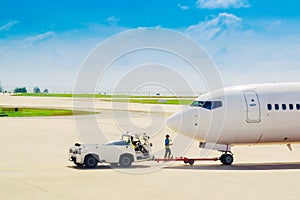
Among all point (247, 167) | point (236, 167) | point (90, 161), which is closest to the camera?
point (90, 161)

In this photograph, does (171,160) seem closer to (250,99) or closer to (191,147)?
(250,99)

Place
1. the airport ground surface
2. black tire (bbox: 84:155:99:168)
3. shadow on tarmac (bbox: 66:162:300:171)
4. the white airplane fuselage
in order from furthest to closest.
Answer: the white airplane fuselage < shadow on tarmac (bbox: 66:162:300:171) < black tire (bbox: 84:155:99:168) < the airport ground surface

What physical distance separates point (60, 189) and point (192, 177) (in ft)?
22.2

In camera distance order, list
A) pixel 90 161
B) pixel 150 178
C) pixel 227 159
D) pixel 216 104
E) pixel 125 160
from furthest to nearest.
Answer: pixel 227 159
pixel 216 104
pixel 125 160
pixel 90 161
pixel 150 178

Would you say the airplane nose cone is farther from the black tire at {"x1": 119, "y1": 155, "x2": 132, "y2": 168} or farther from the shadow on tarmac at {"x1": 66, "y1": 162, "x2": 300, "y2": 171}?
the black tire at {"x1": 119, "y1": 155, "x2": 132, "y2": 168}

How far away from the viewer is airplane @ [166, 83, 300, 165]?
29062 millimetres

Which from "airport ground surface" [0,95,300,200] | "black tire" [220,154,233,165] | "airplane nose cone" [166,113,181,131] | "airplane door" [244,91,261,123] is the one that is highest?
"airplane door" [244,91,261,123]

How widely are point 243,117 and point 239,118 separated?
0.26 metres

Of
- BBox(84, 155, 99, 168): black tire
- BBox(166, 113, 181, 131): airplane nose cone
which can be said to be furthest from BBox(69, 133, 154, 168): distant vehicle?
BBox(166, 113, 181, 131): airplane nose cone

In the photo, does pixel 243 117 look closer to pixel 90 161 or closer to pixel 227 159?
pixel 227 159

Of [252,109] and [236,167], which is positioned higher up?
[252,109]

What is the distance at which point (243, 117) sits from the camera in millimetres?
29422

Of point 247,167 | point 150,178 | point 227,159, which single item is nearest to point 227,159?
point 227,159

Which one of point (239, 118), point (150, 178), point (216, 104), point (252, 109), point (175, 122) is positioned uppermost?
point (216, 104)
